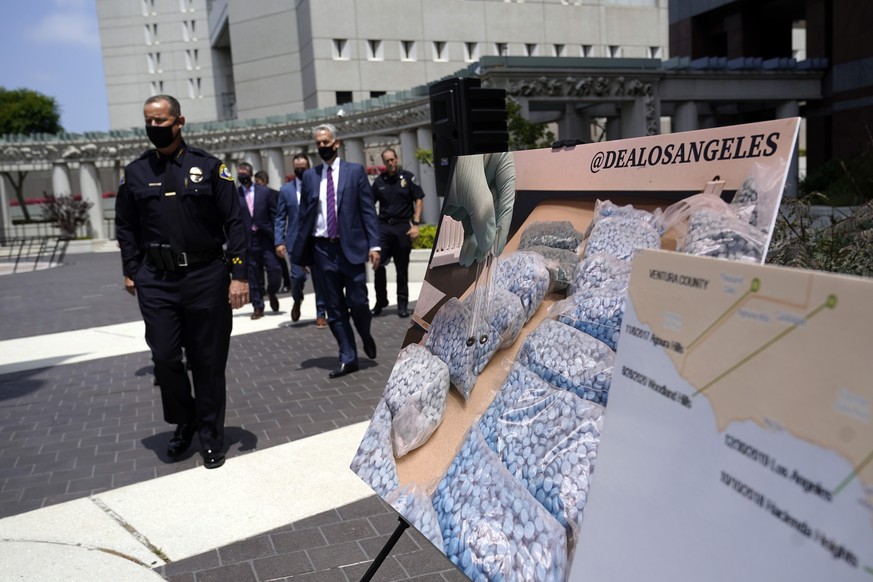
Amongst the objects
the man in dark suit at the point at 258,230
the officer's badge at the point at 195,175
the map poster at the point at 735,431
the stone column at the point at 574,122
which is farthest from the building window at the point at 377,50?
the map poster at the point at 735,431

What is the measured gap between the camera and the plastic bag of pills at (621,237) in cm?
223

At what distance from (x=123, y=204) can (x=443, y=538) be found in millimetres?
3791

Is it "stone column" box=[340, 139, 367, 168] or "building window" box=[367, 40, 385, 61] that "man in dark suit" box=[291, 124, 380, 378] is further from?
"building window" box=[367, 40, 385, 61]

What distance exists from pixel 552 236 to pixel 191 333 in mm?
3347

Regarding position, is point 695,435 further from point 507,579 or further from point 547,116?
point 547,116

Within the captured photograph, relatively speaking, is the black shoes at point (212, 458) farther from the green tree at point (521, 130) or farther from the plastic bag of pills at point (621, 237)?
the green tree at point (521, 130)

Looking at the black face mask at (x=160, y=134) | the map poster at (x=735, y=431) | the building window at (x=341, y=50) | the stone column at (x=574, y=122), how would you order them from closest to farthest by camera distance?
the map poster at (x=735, y=431), the black face mask at (x=160, y=134), the stone column at (x=574, y=122), the building window at (x=341, y=50)

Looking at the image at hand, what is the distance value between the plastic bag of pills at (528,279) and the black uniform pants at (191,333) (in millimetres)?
3057

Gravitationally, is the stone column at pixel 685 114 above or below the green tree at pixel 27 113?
below

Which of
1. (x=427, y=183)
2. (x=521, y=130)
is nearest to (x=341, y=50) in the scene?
(x=427, y=183)

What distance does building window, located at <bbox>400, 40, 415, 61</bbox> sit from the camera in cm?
4281

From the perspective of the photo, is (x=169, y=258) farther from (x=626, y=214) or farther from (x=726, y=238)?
(x=726, y=238)

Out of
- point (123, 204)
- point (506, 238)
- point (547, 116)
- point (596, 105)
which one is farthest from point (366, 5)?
point (506, 238)

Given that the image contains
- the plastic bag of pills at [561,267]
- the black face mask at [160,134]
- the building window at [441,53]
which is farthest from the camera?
the building window at [441,53]
